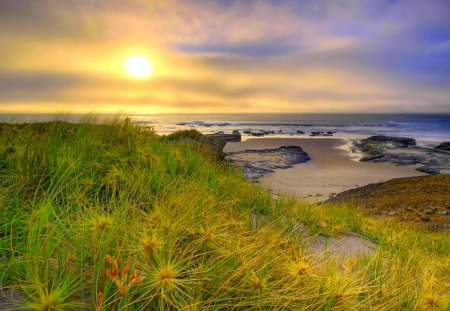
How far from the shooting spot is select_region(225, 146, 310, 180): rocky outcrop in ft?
59.4

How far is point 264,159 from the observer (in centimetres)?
2220

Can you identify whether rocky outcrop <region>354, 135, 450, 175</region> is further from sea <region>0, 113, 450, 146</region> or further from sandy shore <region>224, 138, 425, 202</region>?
sea <region>0, 113, 450, 146</region>

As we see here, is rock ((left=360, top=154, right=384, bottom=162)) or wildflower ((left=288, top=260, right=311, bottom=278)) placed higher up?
wildflower ((left=288, top=260, right=311, bottom=278))

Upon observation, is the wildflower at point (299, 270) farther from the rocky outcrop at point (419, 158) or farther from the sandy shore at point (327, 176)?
the rocky outcrop at point (419, 158)

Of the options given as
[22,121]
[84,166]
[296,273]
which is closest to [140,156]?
[84,166]

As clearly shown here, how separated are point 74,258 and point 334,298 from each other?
63.9 inches

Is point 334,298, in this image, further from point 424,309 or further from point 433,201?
point 433,201

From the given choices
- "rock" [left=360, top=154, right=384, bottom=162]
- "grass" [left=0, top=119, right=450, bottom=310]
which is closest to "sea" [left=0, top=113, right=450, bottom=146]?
"grass" [left=0, top=119, right=450, bottom=310]

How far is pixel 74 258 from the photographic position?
1.85m

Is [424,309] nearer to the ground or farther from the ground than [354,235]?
farther from the ground

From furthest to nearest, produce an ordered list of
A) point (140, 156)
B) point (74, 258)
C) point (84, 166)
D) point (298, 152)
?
point (298, 152) → point (140, 156) → point (84, 166) → point (74, 258)

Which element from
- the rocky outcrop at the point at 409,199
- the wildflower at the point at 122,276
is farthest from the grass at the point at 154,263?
the rocky outcrop at the point at 409,199

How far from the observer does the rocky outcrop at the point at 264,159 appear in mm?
18112

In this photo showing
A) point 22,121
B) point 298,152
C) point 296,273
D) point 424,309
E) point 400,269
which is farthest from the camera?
point 298,152
